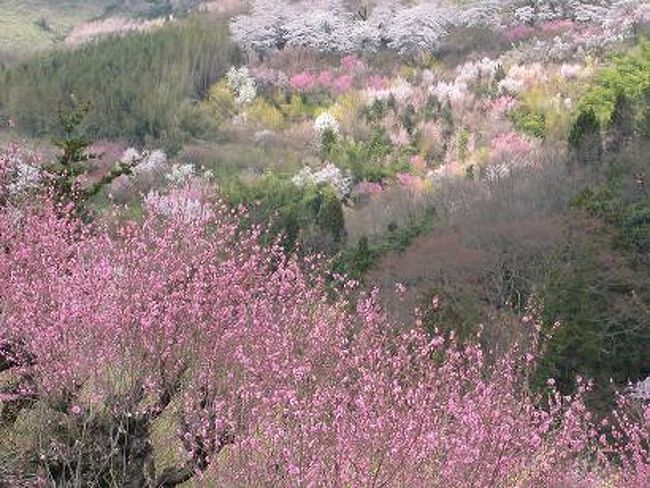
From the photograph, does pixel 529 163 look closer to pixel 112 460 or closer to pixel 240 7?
pixel 112 460

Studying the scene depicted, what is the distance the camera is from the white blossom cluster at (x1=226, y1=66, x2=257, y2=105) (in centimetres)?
9541

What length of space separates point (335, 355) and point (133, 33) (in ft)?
375

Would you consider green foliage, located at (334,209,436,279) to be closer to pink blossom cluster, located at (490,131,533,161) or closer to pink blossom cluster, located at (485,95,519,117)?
pink blossom cluster, located at (490,131,533,161)

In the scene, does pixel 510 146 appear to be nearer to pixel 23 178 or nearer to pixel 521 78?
pixel 521 78

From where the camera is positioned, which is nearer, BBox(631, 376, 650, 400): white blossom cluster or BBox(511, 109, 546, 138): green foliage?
BBox(631, 376, 650, 400): white blossom cluster

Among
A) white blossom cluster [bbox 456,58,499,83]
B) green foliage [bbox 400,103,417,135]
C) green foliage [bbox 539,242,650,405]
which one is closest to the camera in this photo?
green foliage [bbox 539,242,650,405]

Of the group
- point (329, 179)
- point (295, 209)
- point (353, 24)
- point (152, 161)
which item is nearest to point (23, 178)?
point (295, 209)

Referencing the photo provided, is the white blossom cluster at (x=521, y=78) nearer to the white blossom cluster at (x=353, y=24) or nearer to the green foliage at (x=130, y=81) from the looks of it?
the white blossom cluster at (x=353, y=24)

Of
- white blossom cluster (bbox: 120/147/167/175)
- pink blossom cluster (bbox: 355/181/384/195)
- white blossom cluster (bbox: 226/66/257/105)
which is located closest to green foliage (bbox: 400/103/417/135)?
pink blossom cluster (bbox: 355/181/384/195)

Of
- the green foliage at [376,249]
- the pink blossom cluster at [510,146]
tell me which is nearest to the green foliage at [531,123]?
the pink blossom cluster at [510,146]

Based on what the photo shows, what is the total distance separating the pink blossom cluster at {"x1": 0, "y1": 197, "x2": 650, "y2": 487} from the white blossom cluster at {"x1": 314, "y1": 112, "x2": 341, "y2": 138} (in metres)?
72.6

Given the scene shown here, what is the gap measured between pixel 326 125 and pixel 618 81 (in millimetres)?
27195

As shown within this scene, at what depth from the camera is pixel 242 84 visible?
97.6 metres

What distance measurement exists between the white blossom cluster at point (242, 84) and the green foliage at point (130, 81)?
8.35ft
